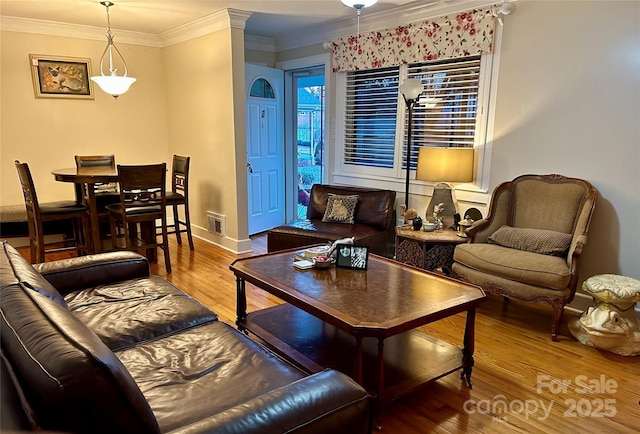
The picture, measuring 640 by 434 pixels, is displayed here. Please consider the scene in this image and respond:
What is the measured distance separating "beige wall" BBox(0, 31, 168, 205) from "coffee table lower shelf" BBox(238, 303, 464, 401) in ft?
12.1

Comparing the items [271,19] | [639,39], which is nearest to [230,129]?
[271,19]

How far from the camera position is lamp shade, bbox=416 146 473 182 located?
3.60 meters

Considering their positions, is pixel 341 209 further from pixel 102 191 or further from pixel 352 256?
pixel 102 191

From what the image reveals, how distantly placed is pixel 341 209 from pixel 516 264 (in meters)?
1.80

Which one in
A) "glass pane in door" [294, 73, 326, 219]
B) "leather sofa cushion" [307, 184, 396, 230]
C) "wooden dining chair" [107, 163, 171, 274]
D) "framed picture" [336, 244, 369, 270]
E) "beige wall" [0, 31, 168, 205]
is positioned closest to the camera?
"framed picture" [336, 244, 369, 270]

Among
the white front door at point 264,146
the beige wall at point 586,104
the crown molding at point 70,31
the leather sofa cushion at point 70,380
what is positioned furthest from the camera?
the white front door at point 264,146

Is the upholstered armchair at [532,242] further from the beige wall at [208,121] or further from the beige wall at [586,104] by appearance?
the beige wall at [208,121]

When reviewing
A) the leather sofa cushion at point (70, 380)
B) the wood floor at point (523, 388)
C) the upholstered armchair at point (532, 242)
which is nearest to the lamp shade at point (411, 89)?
the upholstered armchair at point (532, 242)

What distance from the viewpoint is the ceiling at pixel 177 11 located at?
3922 mm

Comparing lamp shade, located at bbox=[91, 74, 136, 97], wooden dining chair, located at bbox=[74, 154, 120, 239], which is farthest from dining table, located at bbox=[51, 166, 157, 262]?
lamp shade, located at bbox=[91, 74, 136, 97]

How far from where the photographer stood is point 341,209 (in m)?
4.29

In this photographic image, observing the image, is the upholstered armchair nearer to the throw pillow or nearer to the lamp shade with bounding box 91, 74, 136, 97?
the throw pillow

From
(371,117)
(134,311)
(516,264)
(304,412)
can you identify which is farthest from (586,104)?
(134,311)

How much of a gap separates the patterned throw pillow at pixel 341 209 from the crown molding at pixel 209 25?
1941 millimetres
